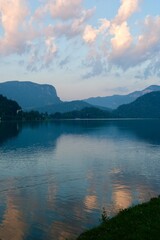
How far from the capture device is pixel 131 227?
1414 inches

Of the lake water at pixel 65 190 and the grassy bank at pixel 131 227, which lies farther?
the lake water at pixel 65 190

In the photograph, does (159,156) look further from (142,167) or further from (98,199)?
(98,199)

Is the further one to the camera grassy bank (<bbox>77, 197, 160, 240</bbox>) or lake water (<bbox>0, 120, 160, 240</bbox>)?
lake water (<bbox>0, 120, 160, 240</bbox>)

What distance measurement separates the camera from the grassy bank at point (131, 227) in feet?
108

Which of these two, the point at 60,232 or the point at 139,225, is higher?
the point at 139,225

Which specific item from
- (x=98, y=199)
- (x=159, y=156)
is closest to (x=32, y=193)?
(x=98, y=199)

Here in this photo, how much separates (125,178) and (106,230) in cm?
4194

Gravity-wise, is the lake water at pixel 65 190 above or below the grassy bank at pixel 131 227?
below

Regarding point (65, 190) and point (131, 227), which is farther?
point (65, 190)

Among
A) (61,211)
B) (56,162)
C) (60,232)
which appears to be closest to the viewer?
(60,232)

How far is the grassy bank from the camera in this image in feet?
108

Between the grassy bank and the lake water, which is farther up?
the grassy bank

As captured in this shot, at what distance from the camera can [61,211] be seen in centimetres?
5169

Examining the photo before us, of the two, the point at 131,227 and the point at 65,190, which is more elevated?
the point at 131,227
